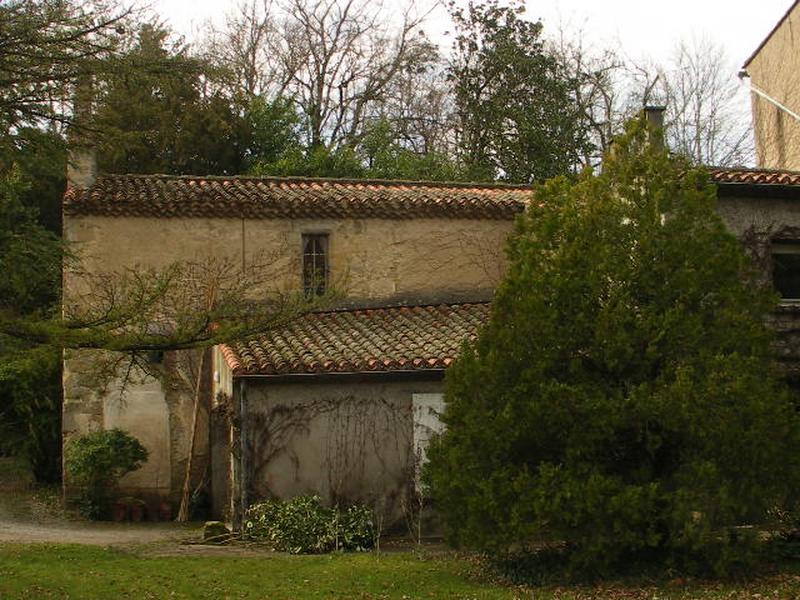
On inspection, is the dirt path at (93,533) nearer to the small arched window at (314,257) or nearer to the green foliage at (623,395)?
the small arched window at (314,257)

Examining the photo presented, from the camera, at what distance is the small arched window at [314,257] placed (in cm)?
2138

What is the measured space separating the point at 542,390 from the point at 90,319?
491cm

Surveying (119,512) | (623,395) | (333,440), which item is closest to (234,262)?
(119,512)

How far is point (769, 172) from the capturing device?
16797 millimetres

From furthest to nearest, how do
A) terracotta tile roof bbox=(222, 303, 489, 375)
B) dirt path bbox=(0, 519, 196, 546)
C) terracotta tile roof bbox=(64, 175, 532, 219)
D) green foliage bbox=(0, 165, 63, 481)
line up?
1. terracotta tile roof bbox=(64, 175, 532, 219)
2. terracotta tile roof bbox=(222, 303, 489, 375)
3. dirt path bbox=(0, 519, 196, 546)
4. green foliage bbox=(0, 165, 63, 481)

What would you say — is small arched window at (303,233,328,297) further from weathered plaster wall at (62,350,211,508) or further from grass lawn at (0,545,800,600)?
grass lawn at (0,545,800,600)

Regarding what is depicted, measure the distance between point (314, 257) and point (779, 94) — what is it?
Answer: 38.2 feet

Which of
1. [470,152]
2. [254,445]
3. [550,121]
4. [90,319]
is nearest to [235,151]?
[470,152]

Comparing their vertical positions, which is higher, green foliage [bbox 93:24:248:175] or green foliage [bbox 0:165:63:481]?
green foliage [bbox 93:24:248:175]

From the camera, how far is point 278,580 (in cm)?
1170

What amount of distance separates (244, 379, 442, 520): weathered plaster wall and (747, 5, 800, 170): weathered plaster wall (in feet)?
40.0

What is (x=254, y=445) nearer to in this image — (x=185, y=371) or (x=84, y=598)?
(x=185, y=371)

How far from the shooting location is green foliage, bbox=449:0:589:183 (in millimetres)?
31531

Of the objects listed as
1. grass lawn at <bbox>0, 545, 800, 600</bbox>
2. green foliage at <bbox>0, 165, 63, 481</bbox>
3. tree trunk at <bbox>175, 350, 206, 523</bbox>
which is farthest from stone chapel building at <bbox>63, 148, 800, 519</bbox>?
green foliage at <bbox>0, 165, 63, 481</bbox>
